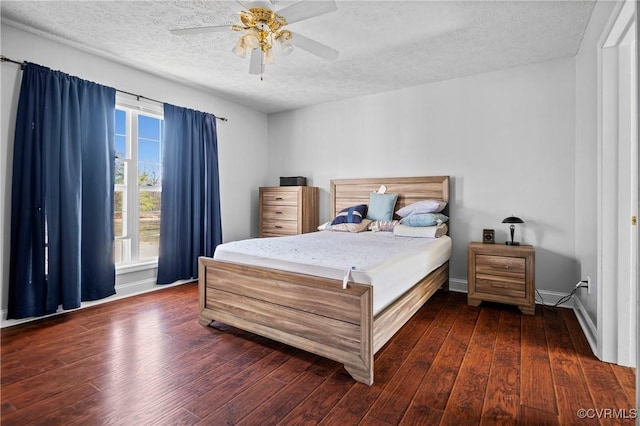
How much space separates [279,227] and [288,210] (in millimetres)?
308

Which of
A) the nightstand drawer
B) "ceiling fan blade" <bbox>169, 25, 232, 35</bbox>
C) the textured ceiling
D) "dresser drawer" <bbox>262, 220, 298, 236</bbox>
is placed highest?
the textured ceiling

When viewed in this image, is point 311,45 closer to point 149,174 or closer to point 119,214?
point 149,174

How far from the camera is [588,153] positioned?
2578 mm

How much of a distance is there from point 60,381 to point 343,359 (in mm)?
1644

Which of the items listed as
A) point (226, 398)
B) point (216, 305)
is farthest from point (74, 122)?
point (226, 398)

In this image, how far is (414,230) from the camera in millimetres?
3395

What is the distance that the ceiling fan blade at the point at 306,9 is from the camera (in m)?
1.80

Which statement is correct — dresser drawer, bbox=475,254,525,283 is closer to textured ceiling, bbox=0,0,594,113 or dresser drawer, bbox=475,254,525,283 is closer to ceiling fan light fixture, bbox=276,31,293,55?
textured ceiling, bbox=0,0,594,113

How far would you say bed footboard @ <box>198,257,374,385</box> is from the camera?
1.79 meters

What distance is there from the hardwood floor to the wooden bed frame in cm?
13

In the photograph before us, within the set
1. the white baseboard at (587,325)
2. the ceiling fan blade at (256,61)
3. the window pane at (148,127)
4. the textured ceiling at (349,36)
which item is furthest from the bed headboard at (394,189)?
the window pane at (148,127)

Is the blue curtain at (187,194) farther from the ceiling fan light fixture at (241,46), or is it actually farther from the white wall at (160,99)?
the ceiling fan light fixture at (241,46)

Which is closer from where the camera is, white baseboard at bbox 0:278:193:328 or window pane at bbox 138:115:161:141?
white baseboard at bbox 0:278:193:328

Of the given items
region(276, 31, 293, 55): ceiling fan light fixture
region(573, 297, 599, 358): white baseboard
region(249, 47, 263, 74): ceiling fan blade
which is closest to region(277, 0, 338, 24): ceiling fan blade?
region(276, 31, 293, 55): ceiling fan light fixture
